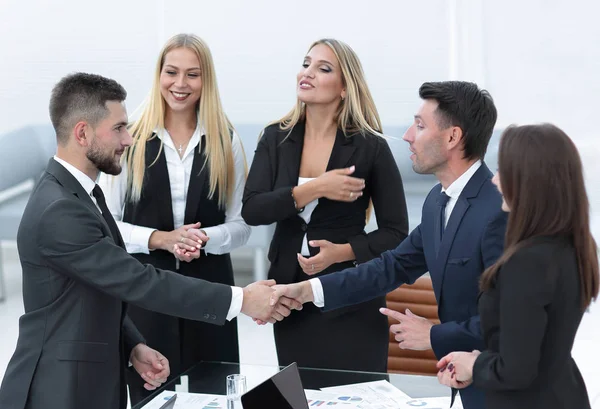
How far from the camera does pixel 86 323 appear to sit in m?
2.38

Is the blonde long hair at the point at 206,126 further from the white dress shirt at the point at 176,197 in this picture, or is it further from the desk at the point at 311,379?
the desk at the point at 311,379

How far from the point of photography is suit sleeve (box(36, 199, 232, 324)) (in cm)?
235

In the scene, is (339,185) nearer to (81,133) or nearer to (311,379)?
(311,379)

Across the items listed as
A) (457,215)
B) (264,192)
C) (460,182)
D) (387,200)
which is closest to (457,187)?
(460,182)

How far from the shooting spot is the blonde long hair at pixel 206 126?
126 inches

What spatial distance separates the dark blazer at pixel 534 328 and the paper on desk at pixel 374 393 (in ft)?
1.45

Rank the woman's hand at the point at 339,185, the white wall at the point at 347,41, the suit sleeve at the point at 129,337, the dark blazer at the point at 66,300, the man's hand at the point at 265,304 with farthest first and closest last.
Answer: the white wall at the point at 347,41, the woman's hand at the point at 339,185, the man's hand at the point at 265,304, the suit sleeve at the point at 129,337, the dark blazer at the point at 66,300

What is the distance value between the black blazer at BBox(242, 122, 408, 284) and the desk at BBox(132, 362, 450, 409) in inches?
17.8

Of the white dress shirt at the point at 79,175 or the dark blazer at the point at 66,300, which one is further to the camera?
the white dress shirt at the point at 79,175

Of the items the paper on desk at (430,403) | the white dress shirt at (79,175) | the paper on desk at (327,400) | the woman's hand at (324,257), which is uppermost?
the white dress shirt at (79,175)

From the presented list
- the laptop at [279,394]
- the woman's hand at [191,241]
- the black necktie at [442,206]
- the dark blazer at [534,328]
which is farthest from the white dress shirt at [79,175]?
the dark blazer at [534,328]

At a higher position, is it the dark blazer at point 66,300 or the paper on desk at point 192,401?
the dark blazer at point 66,300

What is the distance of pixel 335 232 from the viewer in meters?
3.08

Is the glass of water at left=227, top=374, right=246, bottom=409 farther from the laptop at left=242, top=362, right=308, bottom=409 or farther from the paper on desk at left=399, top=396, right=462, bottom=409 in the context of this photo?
the paper on desk at left=399, top=396, right=462, bottom=409
